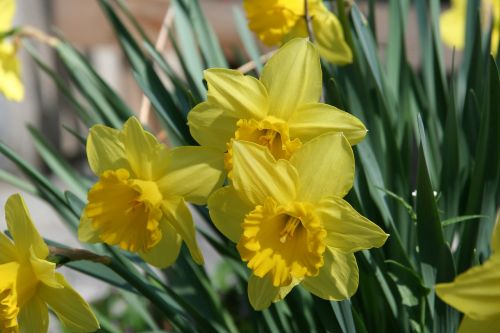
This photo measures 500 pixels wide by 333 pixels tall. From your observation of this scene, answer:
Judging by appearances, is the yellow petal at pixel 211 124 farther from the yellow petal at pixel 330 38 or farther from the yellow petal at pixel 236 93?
the yellow petal at pixel 330 38

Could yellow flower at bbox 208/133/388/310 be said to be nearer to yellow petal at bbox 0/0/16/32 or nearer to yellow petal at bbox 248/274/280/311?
yellow petal at bbox 248/274/280/311

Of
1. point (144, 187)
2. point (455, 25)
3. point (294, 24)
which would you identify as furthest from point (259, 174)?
point (455, 25)

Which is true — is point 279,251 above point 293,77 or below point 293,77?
below

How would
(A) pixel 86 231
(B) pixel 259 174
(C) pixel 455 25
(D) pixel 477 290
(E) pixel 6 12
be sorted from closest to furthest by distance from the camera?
(D) pixel 477 290, (B) pixel 259 174, (A) pixel 86 231, (E) pixel 6 12, (C) pixel 455 25

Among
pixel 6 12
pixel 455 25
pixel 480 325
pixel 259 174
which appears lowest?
pixel 455 25

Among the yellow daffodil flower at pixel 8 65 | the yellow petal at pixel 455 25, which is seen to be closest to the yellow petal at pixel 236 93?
the yellow daffodil flower at pixel 8 65

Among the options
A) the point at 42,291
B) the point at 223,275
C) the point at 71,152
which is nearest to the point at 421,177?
the point at 42,291

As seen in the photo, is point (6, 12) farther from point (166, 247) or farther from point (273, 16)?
point (166, 247)
